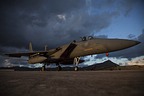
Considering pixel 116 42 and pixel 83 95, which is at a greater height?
pixel 116 42

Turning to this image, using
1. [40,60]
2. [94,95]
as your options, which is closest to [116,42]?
[40,60]

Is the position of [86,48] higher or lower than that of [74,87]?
higher

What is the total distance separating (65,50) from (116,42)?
5.44 metres

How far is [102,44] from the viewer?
11.5 metres

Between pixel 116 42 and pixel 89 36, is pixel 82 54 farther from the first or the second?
pixel 116 42

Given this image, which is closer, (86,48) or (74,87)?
(74,87)

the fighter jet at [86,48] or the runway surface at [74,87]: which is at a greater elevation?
the fighter jet at [86,48]

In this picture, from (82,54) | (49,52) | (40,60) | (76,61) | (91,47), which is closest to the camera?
(91,47)

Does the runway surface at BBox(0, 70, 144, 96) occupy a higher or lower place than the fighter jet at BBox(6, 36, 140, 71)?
lower

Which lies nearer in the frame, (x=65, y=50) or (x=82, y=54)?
(x=82, y=54)

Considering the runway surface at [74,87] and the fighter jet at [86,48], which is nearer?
the runway surface at [74,87]

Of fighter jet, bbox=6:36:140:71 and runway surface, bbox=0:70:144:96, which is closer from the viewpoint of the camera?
runway surface, bbox=0:70:144:96

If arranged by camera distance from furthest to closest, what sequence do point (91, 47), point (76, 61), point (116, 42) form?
point (76, 61) → point (91, 47) → point (116, 42)

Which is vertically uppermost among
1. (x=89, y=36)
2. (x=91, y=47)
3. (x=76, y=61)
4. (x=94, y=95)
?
(x=89, y=36)
